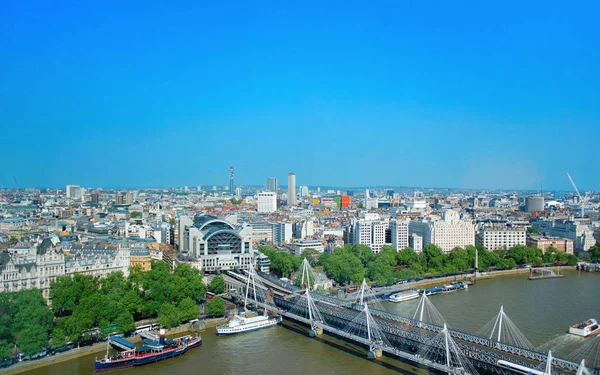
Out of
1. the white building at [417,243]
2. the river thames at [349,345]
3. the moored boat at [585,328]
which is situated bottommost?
the river thames at [349,345]

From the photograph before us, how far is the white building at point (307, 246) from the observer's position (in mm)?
24447

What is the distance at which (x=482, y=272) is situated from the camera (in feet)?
69.5

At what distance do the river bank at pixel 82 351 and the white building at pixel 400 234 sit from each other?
13.2 meters

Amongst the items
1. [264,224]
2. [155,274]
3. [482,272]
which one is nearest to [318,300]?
[155,274]

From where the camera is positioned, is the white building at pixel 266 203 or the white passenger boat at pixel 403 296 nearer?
the white passenger boat at pixel 403 296

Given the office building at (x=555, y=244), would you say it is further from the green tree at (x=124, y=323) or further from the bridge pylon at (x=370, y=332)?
the green tree at (x=124, y=323)

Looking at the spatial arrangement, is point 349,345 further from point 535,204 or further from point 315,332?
point 535,204

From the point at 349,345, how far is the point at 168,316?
4254 mm

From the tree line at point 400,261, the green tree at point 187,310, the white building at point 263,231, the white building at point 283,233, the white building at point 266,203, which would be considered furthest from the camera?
the white building at point 266,203

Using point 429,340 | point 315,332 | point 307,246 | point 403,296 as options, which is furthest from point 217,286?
point 307,246

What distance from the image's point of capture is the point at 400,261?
21703 millimetres

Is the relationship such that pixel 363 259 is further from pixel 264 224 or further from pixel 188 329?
pixel 264 224

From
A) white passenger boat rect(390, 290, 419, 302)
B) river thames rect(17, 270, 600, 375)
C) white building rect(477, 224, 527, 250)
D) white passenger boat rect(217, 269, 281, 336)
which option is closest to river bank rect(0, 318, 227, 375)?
river thames rect(17, 270, 600, 375)

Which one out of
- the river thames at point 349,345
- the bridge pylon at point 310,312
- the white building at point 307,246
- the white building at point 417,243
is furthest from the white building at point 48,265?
the white building at point 417,243
